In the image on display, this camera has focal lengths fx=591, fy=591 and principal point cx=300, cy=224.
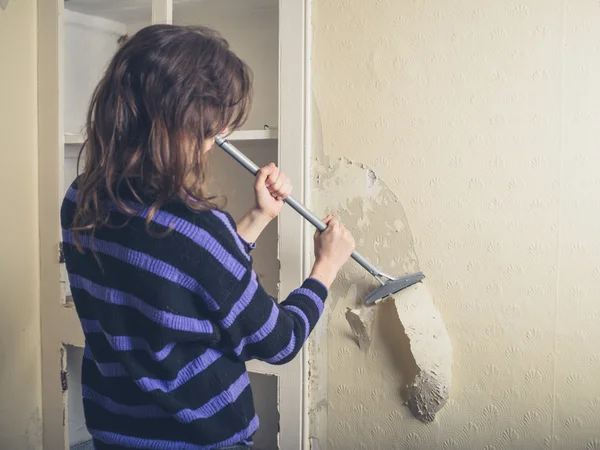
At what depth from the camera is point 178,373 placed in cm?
73

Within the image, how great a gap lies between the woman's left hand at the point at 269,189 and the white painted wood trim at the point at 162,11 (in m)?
0.51

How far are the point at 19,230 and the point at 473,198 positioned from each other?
104 cm

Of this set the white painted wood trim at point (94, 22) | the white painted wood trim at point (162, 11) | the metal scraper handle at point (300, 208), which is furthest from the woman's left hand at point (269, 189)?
the white painted wood trim at point (94, 22)

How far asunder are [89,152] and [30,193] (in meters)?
0.77

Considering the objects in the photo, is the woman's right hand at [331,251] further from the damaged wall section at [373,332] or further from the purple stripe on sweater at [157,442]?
the purple stripe on sweater at [157,442]

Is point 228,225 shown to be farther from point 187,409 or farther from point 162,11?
point 162,11

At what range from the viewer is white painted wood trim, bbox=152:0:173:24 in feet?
4.15

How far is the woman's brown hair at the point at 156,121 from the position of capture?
0.71m

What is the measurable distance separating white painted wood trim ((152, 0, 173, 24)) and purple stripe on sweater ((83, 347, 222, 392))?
0.79 m

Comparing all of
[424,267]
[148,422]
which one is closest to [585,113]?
[424,267]

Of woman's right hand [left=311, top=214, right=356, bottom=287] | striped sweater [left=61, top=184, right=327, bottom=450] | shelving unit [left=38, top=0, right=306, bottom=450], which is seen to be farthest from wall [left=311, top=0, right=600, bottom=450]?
striped sweater [left=61, top=184, right=327, bottom=450]

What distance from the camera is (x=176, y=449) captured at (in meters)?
0.74

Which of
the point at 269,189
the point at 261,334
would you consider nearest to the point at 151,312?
the point at 261,334

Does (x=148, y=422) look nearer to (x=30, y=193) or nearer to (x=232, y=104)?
(x=232, y=104)
